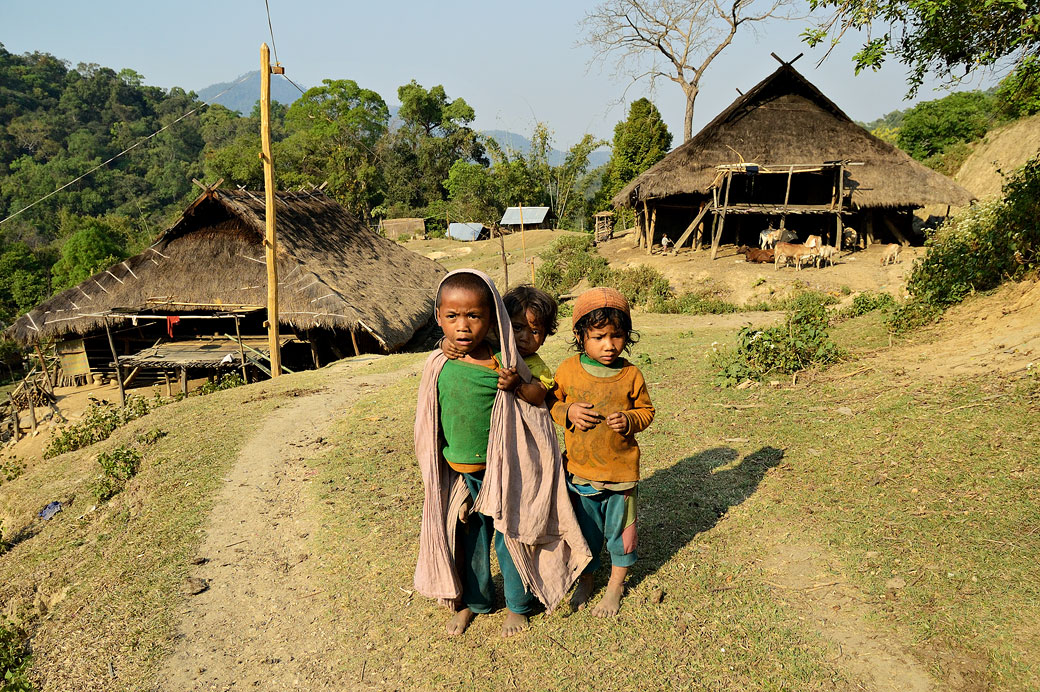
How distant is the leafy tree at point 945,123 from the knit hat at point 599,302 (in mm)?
34099

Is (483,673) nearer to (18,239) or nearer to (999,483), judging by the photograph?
(999,483)

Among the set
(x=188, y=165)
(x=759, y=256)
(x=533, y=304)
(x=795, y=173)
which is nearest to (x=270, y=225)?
(x=533, y=304)

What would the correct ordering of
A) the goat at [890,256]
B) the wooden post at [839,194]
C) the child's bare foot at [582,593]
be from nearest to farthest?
the child's bare foot at [582,593], the goat at [890,256], the wooden post at [839,194]

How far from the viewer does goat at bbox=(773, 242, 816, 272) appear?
15.7 m

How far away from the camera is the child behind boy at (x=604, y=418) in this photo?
9.14 ft

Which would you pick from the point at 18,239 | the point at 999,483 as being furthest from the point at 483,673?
the point at 18,239

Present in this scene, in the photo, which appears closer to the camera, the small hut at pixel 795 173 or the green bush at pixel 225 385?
the green bush at pixel 225 385

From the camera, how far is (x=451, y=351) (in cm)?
267

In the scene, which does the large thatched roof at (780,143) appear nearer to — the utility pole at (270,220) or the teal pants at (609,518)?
the utility pole at (270,220)

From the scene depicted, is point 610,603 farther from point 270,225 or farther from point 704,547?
point 270,225

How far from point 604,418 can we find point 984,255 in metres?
7.20

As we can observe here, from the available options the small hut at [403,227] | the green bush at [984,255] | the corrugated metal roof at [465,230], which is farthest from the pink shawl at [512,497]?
the small hut at [403,227]

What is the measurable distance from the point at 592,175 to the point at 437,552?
41.6 m

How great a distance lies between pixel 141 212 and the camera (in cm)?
5347
